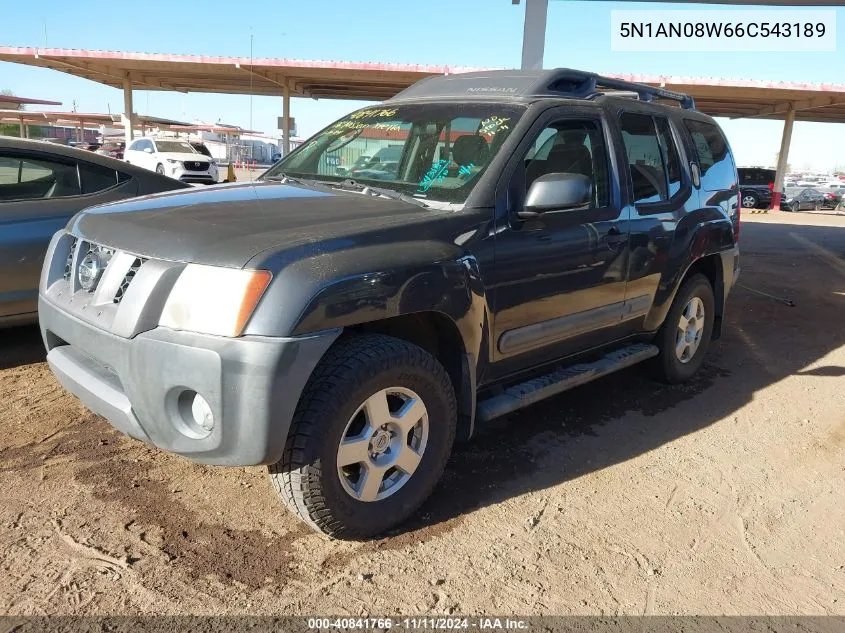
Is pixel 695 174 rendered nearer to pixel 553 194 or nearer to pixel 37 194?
pixel 553 194

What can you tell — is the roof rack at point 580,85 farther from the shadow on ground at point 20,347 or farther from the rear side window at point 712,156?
the shadow on ground at point 20,347

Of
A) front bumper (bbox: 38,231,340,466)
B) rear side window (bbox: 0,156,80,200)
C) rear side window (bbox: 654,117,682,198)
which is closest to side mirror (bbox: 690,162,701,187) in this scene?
rear side window (bbox: 654,117,682,198)

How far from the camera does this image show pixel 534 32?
8734 millimetres

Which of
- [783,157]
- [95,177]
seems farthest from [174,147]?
[783,157]

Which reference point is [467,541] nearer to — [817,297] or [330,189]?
[330,189]

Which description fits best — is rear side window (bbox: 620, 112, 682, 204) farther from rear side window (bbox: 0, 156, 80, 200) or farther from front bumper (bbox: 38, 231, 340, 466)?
rear side window (bbox: 0, 156, 80, 200)

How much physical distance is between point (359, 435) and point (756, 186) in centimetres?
3092

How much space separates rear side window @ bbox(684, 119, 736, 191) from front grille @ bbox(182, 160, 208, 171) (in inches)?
738

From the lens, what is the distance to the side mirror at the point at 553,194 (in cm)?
322

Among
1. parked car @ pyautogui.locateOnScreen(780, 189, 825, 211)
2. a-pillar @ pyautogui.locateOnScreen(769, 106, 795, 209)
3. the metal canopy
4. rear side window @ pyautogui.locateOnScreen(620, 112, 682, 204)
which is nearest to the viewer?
rear side window @ pyautogui.locateOnScreen(620, 112, 682, 204)

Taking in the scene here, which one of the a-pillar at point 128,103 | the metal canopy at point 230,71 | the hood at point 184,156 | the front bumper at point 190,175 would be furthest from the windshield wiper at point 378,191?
the a-pillar at point 128,103

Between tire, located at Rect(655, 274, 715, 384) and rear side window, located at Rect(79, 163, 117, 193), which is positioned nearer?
tire, located at Rect(655, 274, 715, 384)

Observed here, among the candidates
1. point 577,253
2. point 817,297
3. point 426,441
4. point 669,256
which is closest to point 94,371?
point 426,441

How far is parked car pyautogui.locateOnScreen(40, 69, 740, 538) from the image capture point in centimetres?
244
